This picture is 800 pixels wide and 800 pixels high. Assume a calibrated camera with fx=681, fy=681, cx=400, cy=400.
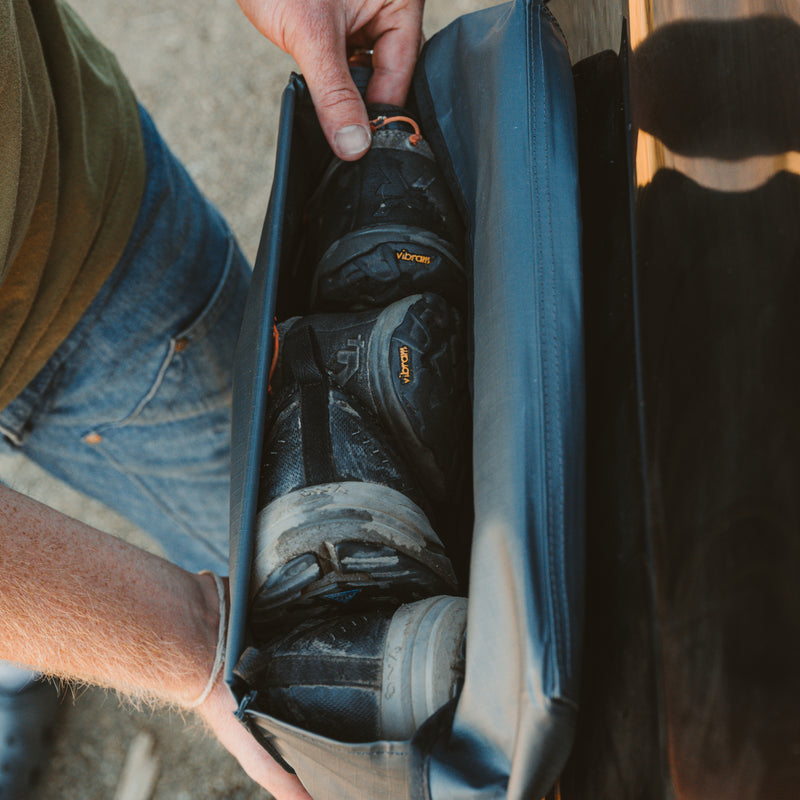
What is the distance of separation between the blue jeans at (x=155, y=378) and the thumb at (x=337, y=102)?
28cm

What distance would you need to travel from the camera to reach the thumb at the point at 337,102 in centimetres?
70

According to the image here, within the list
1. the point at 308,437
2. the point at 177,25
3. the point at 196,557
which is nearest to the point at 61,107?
the point at 308,437

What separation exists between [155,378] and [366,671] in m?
0.59

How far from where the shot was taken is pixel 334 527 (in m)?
0.52

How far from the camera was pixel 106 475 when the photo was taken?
1.00 meters

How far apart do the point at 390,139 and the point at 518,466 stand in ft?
1.40

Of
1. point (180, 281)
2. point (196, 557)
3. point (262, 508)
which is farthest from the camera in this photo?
point (196, 557)

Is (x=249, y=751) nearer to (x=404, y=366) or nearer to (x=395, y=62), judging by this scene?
(x=404, y=366)

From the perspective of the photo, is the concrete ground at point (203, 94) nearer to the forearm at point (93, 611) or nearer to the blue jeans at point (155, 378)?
the blue jeans at point (155, 378)

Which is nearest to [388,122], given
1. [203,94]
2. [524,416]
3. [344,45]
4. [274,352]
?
[344,45]

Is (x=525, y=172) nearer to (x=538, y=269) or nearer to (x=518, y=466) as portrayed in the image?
(x=538, y=269)

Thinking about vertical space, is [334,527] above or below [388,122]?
below

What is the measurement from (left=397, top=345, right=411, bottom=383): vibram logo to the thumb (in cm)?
25

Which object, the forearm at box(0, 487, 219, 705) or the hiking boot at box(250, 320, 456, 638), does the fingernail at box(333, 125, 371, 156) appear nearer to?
the hiking boot at box(250, 320, 456, 638)
